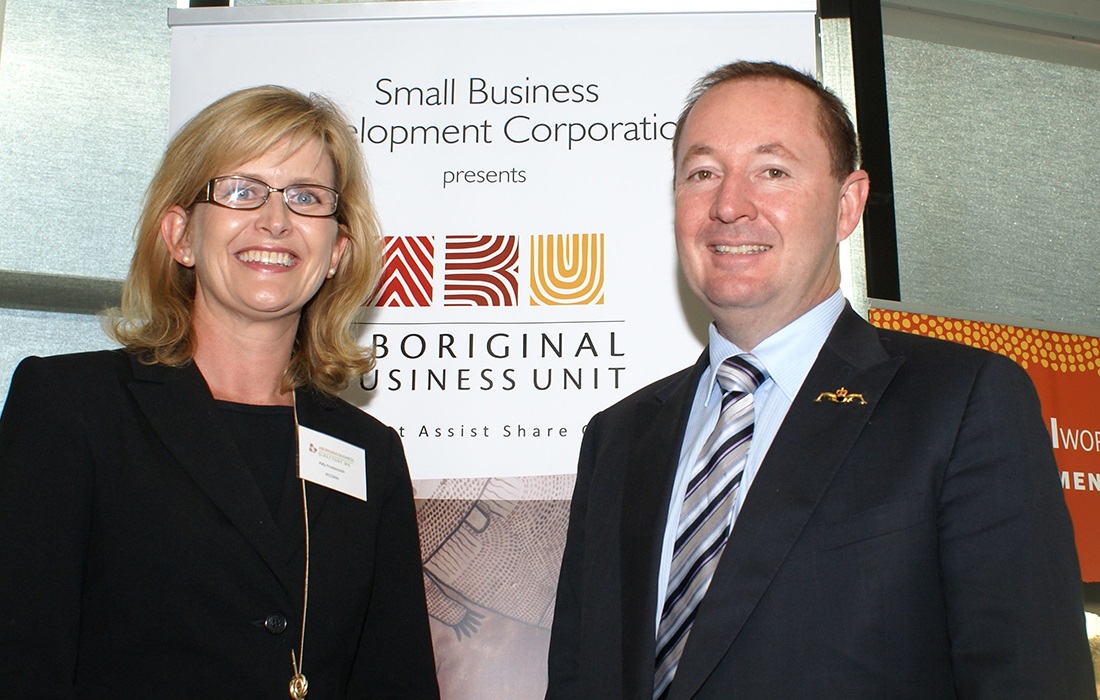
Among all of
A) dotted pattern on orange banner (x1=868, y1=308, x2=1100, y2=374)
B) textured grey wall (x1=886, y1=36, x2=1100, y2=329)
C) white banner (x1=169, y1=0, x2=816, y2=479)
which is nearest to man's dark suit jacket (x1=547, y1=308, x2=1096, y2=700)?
white banner (x1=169, y1=0, x2=816, y2=479)

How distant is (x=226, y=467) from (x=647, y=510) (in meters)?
0.86

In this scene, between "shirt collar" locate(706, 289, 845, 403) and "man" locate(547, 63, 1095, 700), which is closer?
"man" locate(547, 63, 1095, 700)

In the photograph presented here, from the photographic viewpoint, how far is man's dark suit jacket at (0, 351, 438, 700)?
1.95 meters

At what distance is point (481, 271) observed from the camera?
10.3ft

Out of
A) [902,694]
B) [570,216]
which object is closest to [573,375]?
[570,216]

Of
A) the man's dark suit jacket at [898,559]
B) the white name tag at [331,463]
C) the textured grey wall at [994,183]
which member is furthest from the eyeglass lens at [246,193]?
the textured grey wall at [994,183]

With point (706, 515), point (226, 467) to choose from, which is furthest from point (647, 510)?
point (226, 467)

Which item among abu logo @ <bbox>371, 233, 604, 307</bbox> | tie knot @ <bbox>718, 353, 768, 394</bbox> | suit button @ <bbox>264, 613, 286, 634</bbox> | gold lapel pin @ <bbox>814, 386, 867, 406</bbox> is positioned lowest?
suit button @ <bbox>264, 613, 286, 634</bbox>

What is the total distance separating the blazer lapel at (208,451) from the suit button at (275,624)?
0.05m

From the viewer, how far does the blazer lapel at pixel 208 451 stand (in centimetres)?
213

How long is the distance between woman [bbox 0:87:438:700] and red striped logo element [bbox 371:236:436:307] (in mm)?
368

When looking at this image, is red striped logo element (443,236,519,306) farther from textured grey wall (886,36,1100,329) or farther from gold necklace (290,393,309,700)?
textured grey wall (886,36,1100,329)

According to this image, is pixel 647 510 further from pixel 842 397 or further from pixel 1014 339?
pixel 1014 339

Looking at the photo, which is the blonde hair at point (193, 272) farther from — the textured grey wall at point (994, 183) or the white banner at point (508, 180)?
the textured grey wall at point (994, 183)
